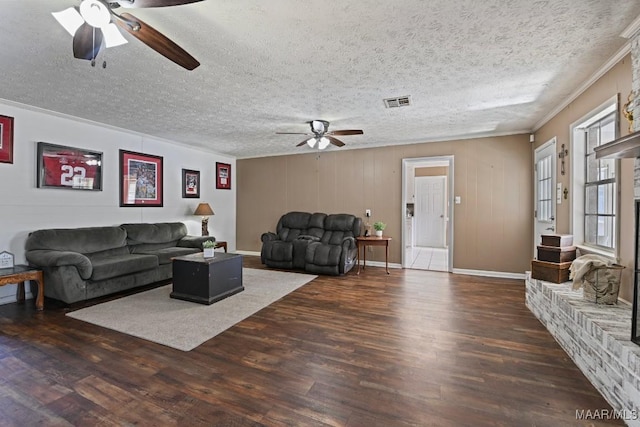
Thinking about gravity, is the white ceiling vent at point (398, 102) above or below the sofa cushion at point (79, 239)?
above

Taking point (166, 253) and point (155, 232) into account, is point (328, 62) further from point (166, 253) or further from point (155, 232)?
point (155, 232)

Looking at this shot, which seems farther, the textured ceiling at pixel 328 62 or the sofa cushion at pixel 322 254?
the sofa cushion at pixel 322 254

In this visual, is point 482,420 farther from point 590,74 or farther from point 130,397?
point 590,74

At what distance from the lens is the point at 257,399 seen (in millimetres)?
1788

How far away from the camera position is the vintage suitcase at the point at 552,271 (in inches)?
113

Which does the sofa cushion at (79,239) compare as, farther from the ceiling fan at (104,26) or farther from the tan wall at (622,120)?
the tan wall at (622,120)

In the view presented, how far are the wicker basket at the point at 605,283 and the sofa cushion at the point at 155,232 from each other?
5.73 m

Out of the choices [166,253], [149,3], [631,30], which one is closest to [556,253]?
[631,30]

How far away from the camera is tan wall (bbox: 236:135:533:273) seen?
4.86m

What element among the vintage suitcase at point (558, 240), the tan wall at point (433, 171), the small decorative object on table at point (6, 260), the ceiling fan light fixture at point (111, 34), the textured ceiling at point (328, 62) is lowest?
the small decorative object on table at point (6, 260)

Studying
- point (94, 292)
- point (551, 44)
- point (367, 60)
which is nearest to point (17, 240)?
point (94, 292)

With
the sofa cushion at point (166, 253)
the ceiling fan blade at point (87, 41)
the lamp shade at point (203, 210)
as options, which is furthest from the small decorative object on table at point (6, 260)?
the ceiling fan blade at point (87, 41)

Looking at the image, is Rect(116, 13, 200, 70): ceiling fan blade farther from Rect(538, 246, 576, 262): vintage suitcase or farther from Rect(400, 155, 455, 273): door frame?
Rect(400, 155, 455, 273): door frame

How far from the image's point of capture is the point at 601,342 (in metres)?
1.85
